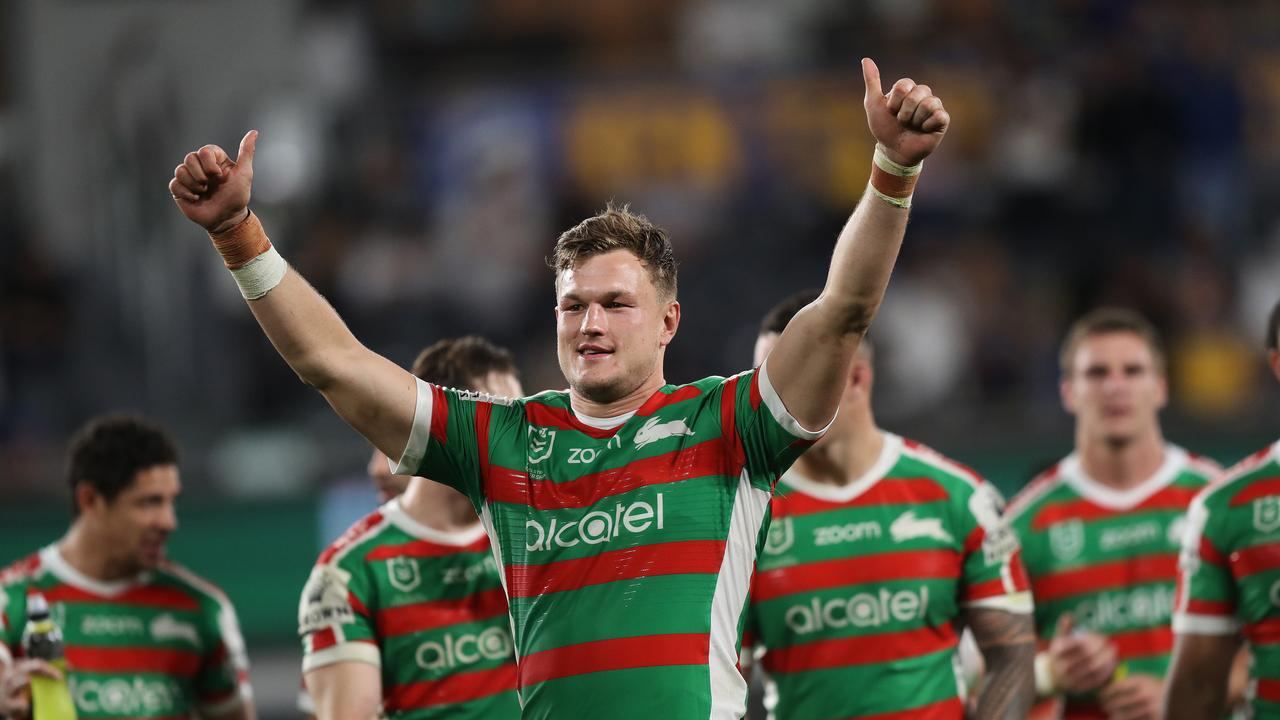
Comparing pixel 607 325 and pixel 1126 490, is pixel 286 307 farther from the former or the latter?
pixel 1126 490

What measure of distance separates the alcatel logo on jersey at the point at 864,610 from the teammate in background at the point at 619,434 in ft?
4.13

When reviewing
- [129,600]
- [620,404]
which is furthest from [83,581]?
[620,404]

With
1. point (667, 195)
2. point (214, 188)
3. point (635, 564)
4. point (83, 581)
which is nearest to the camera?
point (214, 188)

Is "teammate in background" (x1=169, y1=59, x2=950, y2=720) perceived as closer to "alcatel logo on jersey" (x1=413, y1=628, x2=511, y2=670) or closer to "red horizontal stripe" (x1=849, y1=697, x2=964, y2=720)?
"alcatel logo on jersey" (x1=413, y1=628, x2=511, y2=670)

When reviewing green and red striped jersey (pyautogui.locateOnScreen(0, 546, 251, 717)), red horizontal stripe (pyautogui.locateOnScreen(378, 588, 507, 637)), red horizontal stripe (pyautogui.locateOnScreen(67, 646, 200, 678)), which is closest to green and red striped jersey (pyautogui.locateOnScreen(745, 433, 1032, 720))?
red horizontal stripe (pyautogui.locateOnScreen(378, 588, 507, 637))

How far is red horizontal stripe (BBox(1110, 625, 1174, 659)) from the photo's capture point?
22.8 ft

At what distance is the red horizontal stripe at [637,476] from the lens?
14.4 feet

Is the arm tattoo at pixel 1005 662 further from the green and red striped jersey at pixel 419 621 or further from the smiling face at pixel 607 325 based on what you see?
the smiling face at pixel 607 325

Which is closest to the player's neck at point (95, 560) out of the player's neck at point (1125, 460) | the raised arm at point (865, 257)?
the raised arm at point (865, 257)

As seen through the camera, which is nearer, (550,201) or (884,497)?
(884,497)

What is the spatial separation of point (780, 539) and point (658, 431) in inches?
58.5

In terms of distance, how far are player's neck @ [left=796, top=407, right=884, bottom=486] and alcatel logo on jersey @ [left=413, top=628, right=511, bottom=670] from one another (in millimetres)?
1245

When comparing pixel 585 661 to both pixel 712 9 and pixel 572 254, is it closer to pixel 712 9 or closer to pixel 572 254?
pixel 572 254

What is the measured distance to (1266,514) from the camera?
575 cm
